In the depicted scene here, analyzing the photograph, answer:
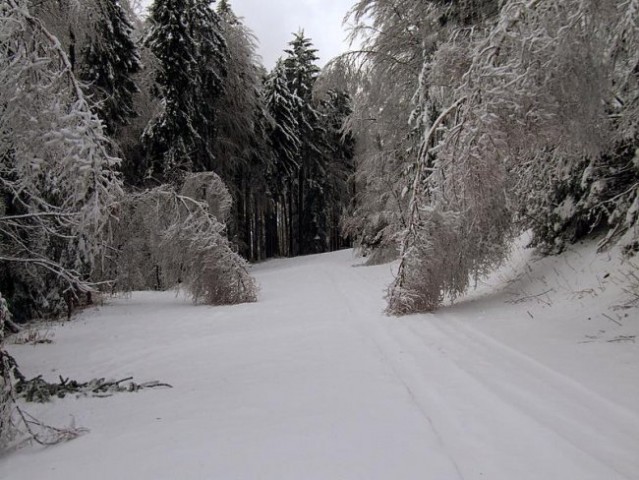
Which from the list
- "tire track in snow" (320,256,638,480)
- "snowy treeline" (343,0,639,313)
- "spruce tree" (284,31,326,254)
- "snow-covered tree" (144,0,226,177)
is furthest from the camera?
"spruce tree" (284,31,326,254)

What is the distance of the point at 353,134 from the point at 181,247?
20.4ft

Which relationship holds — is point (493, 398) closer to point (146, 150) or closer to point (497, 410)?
point (497, 410)

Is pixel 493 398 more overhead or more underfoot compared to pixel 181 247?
more underfoot

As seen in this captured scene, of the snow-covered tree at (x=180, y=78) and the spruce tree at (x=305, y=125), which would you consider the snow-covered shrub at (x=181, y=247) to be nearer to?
the snow-covered tree at (x=180, y=78)

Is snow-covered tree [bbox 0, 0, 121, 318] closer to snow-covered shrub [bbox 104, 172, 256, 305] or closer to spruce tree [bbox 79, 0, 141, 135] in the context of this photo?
snow-covered shrub [bbox 104, 172, 256, 305]

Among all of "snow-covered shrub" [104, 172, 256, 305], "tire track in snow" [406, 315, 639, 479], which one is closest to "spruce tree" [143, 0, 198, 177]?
"snow-covered shrub" [104, 172, 256, 305]

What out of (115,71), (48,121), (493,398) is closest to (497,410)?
(493,398)

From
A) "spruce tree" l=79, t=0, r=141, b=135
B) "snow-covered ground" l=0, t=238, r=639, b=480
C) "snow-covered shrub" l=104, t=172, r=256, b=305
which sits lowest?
"snow-covered ground" l=0, t=238, r=639, b=480

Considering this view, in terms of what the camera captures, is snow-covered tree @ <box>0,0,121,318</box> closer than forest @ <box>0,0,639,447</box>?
Yes

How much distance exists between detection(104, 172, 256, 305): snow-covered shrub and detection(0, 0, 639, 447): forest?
5 cm

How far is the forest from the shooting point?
3965 mm

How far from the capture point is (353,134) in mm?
14516

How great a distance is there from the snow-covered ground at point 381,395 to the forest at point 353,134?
753mm

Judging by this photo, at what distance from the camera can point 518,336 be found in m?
5.77
